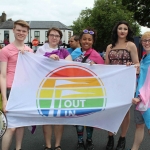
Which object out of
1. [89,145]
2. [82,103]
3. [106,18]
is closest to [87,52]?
[82,103]

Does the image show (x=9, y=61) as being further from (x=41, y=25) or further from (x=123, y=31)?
(x=41, y=25)

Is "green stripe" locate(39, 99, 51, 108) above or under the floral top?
under

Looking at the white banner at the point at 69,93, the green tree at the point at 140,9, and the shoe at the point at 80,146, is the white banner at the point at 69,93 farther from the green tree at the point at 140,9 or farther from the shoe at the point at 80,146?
the green tree at the point at 140,9

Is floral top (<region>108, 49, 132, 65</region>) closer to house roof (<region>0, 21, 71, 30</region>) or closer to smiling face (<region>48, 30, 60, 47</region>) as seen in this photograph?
smiling face (<region>48, 30, 60, 47</region>)

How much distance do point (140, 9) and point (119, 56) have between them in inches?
1130

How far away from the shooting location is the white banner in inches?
132

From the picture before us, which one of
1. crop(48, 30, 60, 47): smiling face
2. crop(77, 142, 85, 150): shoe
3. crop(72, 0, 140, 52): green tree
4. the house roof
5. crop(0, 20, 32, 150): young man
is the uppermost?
the house roof

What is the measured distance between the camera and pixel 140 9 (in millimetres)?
30375

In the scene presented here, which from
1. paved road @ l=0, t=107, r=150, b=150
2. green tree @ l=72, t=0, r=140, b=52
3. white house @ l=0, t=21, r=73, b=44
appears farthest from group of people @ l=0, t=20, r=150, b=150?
white house @ l=0, t=21, r=73, b=44

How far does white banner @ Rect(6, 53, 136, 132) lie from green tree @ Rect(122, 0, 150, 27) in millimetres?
28067

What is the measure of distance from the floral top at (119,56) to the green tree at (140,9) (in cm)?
2789

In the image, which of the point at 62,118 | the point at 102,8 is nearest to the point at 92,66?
the point at 62,118

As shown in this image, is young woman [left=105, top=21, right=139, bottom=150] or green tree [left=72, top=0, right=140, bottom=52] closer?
young woman [left=105, top=21, right=139, bottom=150]

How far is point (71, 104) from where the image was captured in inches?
137
